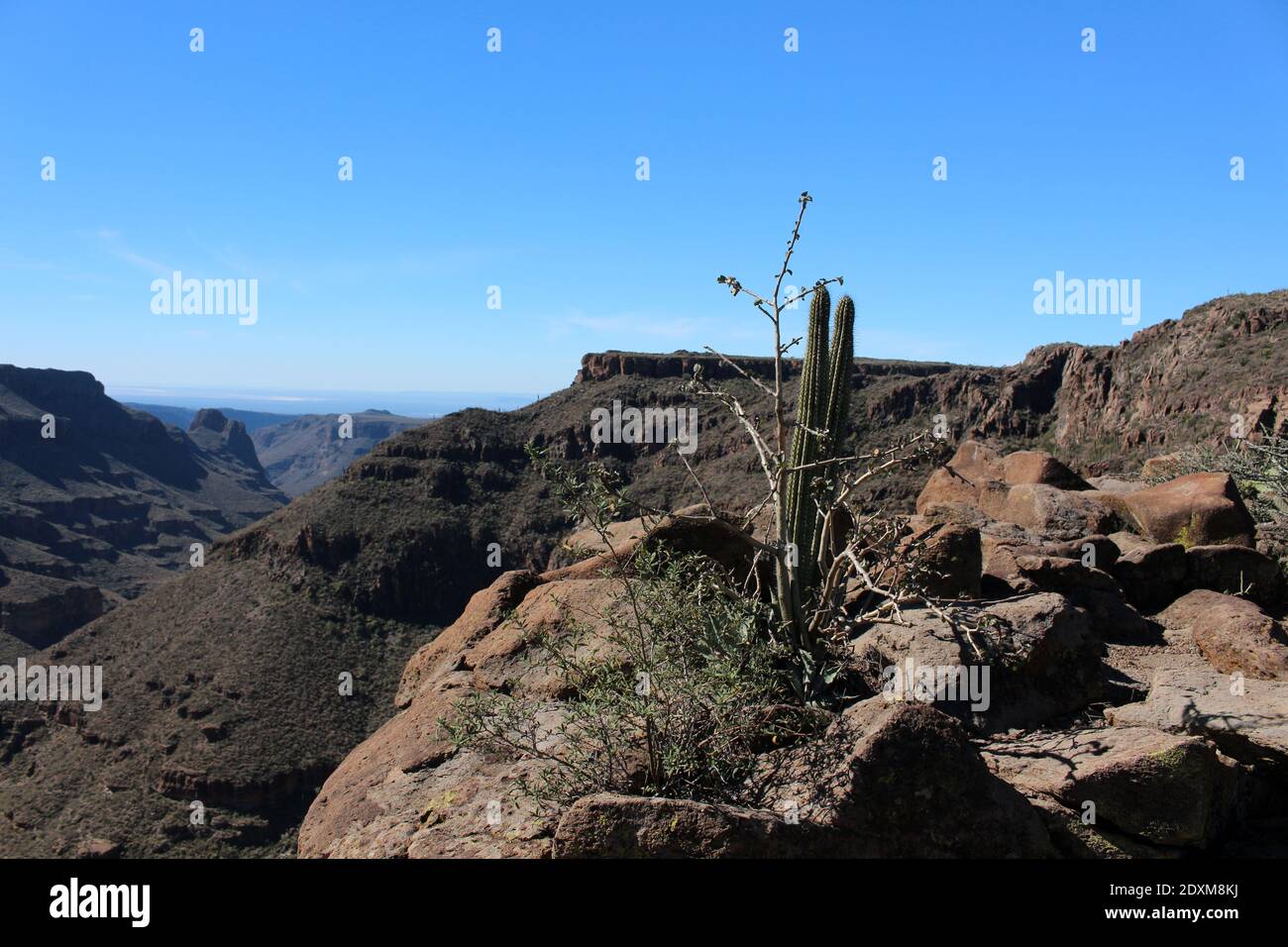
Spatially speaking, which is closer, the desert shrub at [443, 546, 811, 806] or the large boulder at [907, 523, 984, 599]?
the desert shrub at [443, 546, 811, 806]

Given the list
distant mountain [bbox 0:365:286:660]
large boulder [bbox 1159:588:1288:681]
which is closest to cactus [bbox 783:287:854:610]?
large boulder [bbox 1159:588:1288:681]

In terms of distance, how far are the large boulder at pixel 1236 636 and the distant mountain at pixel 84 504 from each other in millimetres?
67299

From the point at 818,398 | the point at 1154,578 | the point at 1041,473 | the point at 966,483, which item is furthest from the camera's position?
the point at 1041,473

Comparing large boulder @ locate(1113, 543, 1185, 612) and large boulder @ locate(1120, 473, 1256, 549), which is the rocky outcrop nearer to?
large boulder @ locate(1120, 473, 1256, 549)

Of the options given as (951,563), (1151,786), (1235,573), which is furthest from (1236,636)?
(1151,786)

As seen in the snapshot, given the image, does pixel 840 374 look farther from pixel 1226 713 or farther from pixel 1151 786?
pixel 1151 786

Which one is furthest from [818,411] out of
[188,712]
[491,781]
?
[188,712]

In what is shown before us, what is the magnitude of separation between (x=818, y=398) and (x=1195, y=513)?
146 inches

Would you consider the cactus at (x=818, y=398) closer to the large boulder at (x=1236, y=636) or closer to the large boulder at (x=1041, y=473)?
the large boulder at (x=1236, y=636)

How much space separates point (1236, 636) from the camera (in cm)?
531

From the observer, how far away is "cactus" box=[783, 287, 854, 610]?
6.51 m

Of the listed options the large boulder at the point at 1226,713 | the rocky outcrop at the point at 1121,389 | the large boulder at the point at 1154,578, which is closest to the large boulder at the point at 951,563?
the large boulder at the point at 1226,713

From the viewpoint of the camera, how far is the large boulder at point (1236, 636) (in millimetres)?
5023

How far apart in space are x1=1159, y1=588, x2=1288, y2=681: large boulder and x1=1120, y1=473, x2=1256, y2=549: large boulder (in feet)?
5.81
